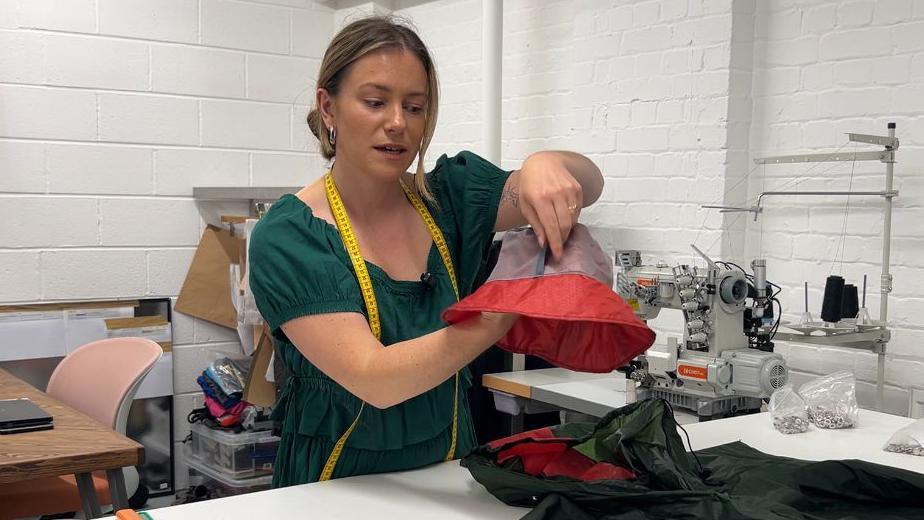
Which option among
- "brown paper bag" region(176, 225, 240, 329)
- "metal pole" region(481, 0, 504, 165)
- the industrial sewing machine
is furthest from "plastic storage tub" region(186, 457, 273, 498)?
the industrial sewing machine

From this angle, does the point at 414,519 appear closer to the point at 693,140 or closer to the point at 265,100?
the point at 693,140

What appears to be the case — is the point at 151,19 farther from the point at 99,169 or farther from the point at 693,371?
the point at 693,371

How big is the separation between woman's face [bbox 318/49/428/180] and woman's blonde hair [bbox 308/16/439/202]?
0.6 inches

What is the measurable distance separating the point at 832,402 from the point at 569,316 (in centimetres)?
96

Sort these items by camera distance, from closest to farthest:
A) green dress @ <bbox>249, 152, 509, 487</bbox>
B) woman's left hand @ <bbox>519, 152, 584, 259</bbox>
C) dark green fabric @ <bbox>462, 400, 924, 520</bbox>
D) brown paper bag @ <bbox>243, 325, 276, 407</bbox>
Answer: dark green fabric @ <bbox>462, 400, 924, 520</bbox> → woman's left hand @ <bbox>519, 152, 584, 259</bbox> → green dress @ <bbox>249, 152, 509, 487</bbox> → brown paper bag @ <bbox>243, 325, 276, 407</bbox>

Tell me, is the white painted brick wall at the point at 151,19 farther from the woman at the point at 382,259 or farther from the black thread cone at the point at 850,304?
the black thread cone at the point at 850,304

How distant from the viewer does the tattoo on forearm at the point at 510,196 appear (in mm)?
1674

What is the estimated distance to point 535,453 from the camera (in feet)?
4.58

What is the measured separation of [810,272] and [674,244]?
0.47 meters

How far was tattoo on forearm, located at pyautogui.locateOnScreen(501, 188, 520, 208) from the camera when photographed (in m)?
1.67

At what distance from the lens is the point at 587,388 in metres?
2.78

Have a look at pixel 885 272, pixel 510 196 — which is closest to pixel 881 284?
pixel 885 272

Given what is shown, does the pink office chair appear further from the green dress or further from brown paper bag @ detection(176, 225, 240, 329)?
the green dress

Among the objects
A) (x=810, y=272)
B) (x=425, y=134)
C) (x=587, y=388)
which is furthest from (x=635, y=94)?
(x=425, y=134)
